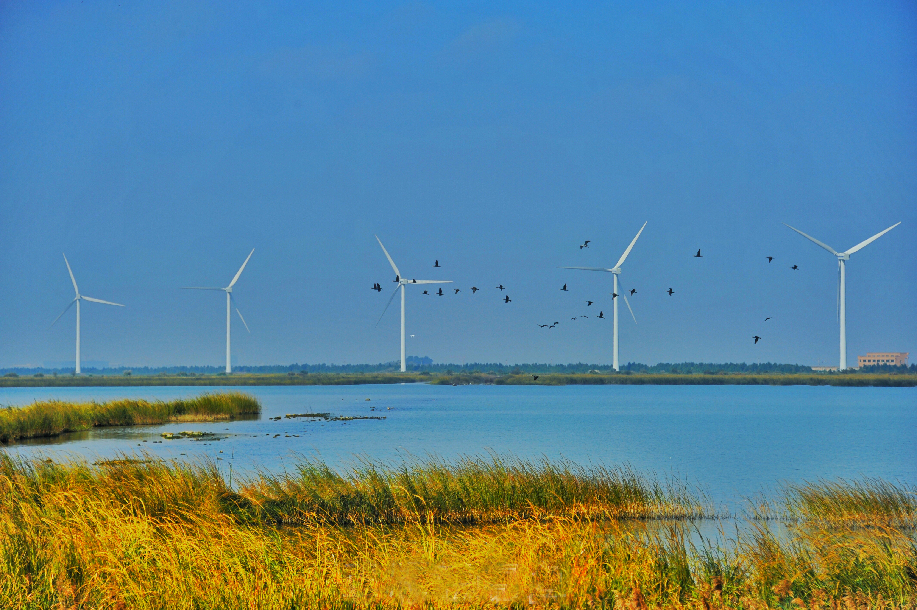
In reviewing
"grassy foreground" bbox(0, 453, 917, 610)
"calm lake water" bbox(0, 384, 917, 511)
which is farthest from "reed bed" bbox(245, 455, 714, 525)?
"calm lake water" bbox(0, 384, 917, 511)

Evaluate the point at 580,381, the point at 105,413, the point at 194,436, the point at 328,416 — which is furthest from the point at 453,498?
the point at 580,381

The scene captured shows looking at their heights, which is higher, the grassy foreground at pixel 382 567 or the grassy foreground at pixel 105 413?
the grassy foreground at pixel 382 567

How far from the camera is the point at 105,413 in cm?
4694

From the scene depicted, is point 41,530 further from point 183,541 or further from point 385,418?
point 385,418

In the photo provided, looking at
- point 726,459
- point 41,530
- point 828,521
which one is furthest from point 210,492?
point 726,459

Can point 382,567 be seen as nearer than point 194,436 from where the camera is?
Yes

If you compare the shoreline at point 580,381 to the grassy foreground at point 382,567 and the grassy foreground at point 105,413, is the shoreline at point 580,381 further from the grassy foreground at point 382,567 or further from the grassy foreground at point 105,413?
the grassy foreground at point 382,567

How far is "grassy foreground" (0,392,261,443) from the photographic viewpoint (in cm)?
3950

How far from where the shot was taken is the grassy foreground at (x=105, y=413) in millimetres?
39500

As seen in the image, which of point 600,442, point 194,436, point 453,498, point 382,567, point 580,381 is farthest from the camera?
point 580,381

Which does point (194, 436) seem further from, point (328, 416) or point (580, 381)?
point (580, 381)

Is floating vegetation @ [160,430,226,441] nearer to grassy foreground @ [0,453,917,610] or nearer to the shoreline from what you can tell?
grassy foreground @ [0,453,917,610]

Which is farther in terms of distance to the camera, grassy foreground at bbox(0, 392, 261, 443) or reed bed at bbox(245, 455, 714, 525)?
grassy foreground at bbox(0, 392, 261, 443)

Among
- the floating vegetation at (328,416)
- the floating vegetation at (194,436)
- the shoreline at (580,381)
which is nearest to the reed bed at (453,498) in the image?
the floating vegetation at (194,436)
